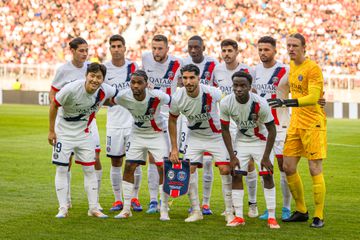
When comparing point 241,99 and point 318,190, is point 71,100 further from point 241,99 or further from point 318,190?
point 318,190

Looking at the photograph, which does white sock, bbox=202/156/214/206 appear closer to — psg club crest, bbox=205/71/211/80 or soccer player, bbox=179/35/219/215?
soccer player, bbox=179/35/219/215

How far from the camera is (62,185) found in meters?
9.27

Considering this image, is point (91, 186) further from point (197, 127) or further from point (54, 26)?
point (54, 26)

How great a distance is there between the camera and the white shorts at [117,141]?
10.2 m

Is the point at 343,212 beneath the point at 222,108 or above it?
beneath

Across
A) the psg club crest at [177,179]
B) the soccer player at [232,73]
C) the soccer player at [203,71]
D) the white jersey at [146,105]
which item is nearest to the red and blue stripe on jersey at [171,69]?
the soccer player at [203,71]

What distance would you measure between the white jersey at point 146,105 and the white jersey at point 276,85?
1157mm

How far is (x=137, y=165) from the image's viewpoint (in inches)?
386

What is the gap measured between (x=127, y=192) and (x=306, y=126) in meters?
2.26

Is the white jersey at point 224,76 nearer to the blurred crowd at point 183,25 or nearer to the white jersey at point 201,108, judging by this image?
the white jersey at point 201,108

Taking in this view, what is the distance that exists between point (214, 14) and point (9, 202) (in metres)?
29.9

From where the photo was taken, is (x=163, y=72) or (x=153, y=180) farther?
(x=163, y=72)

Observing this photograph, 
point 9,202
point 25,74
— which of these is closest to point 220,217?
point 9,202

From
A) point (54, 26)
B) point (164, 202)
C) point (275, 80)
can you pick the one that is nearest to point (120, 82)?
point (164, 202)
